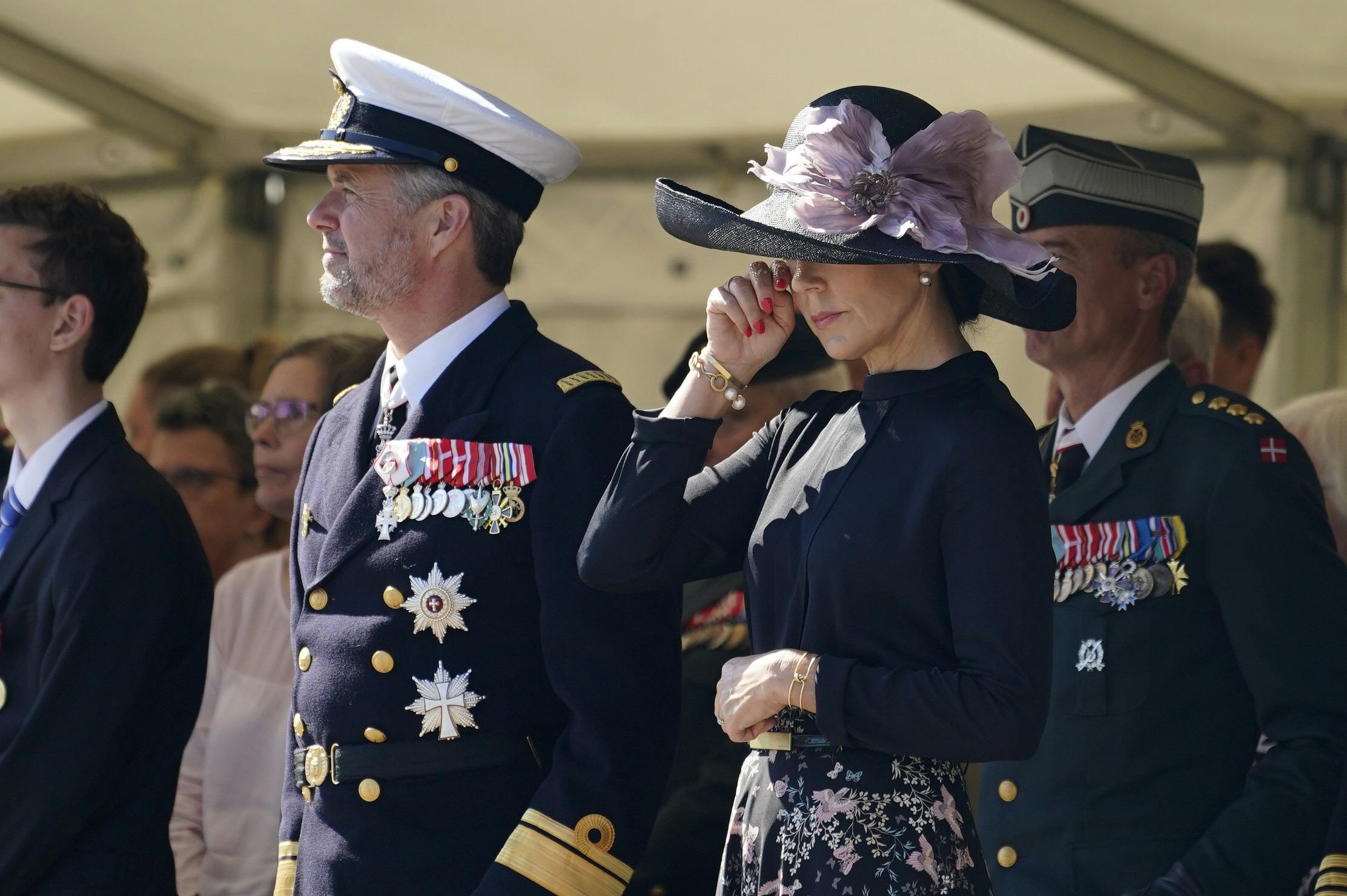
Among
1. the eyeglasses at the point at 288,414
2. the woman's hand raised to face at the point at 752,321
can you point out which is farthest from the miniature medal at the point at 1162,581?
the eyeglasses at the point at 288,414

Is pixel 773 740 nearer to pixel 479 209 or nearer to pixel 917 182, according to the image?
pixel 917 182

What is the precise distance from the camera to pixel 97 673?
3070 millimetres

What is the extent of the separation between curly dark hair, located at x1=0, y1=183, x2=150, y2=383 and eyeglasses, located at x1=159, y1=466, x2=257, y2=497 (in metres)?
1.46

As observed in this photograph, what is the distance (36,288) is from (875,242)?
185 cm

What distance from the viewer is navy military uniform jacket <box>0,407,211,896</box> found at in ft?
9.88

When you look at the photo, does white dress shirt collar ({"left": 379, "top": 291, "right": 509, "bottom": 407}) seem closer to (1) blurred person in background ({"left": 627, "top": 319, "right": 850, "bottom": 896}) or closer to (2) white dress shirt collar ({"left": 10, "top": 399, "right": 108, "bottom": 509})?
(1) blurred person in background ({"left": 627, "top": 319, "right": 850, "bottom": 896})

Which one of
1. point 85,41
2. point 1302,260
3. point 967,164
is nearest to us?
point 967,164

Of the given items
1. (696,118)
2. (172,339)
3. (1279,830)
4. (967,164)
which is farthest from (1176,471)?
(172,339)

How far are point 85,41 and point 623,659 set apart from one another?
3.77 meters

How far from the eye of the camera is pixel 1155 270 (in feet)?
11.0

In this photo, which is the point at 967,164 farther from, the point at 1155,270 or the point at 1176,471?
the point at 1155,270

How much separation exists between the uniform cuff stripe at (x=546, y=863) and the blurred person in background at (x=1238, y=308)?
2.66 metres

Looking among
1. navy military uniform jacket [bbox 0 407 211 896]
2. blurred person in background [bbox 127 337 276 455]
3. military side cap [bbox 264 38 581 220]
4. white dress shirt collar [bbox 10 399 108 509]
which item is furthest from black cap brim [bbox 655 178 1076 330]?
blurred person in background [bbox 127 337 276 455]

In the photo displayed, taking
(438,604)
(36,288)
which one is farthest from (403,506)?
(36,288)
